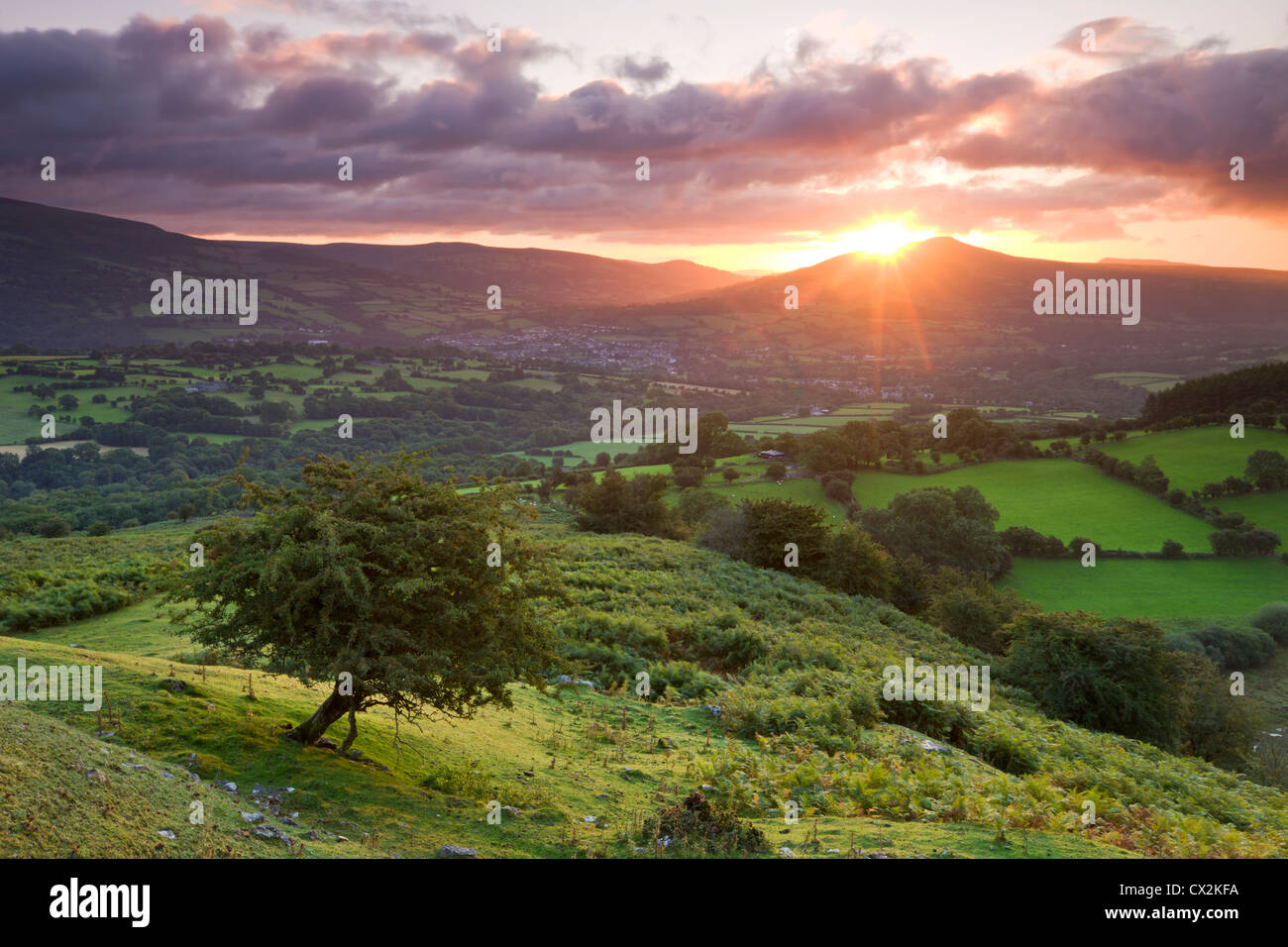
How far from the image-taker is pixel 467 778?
10.9 m

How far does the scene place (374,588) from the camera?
10.4 metres

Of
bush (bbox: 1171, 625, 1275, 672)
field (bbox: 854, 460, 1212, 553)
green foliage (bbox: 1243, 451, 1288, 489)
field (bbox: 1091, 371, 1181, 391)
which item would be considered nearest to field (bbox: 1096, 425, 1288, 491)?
green foliage (bbox: 1243, 451, 1288, 489)

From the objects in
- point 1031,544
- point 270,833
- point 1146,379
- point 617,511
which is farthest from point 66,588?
point 1146,379

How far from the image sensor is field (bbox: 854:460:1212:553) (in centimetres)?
6894

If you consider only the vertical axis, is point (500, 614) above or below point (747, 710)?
above

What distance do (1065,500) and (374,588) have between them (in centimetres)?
8175

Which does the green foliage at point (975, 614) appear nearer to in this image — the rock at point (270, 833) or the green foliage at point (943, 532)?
the green foliage at point (943, 532)

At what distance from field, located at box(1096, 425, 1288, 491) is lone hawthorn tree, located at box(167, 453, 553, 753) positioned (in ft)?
279

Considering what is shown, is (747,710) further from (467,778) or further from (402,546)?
(402,546)

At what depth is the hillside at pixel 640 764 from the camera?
8883mm

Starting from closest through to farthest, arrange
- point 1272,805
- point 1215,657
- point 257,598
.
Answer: point 257,598
point 1272,805
point 1215,657

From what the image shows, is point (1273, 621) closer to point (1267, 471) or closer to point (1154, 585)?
point (1154, 585)
